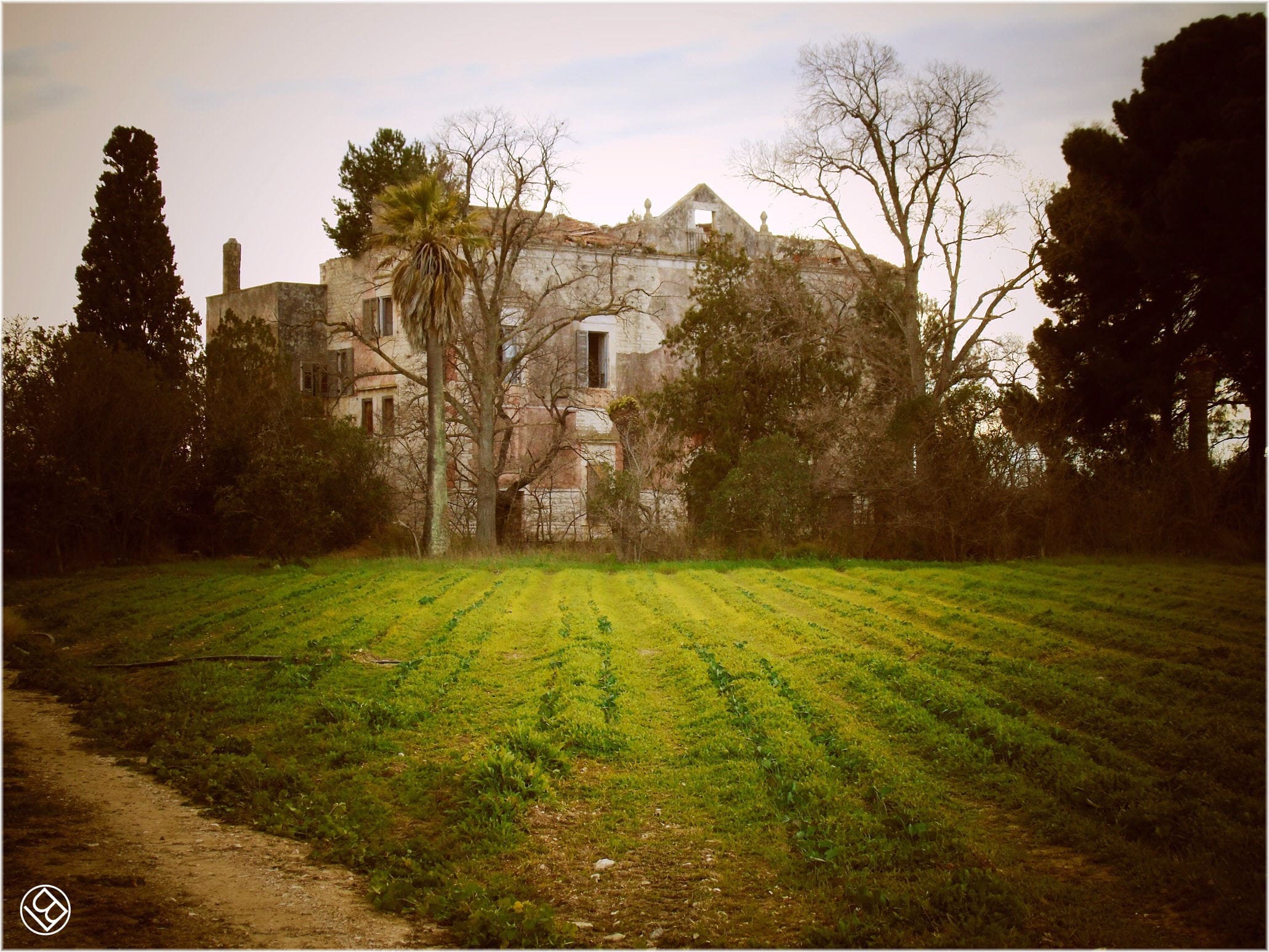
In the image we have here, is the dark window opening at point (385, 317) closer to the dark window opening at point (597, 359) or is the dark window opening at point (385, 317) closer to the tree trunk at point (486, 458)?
the dark window opening at point (597, 359)

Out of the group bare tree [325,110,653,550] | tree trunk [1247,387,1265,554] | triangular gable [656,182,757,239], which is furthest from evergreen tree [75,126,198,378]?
tree trunk [1247,387,1265,554]

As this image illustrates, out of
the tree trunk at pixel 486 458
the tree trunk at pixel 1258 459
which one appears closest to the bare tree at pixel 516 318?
the tree trunk at pixel 486 458

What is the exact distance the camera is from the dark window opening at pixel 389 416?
119 feet

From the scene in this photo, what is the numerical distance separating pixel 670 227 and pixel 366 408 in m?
14.6

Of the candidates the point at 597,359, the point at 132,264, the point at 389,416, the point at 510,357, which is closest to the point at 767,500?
the point at 510,357

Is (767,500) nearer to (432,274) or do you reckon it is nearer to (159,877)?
(432,274)

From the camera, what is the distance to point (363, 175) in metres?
43.0

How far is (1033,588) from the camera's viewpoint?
16672mm

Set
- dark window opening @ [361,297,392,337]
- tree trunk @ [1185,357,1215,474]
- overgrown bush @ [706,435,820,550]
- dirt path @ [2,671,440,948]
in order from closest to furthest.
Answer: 1. dirt path @ [2,671,440,948]
2. tree trunk @ [1185,357,1215,474]
3. overgrown bush @ [706,435,820,550]
4. dark window opening @ [361,297,392,337]

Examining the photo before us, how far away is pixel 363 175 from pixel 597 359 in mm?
12851

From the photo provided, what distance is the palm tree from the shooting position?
2638 cm

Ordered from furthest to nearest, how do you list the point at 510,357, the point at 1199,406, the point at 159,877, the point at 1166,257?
the point at 510,357 < the point at 1199,406 < the point at 1166,257 < the point at 159,877

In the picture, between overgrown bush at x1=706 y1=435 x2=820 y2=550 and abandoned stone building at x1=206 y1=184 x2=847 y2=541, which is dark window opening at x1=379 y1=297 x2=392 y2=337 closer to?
abandoned stone building at x1=206 y1=184 x2=847 y2=541

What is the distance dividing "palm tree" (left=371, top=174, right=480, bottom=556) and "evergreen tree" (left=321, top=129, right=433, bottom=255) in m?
16.2
